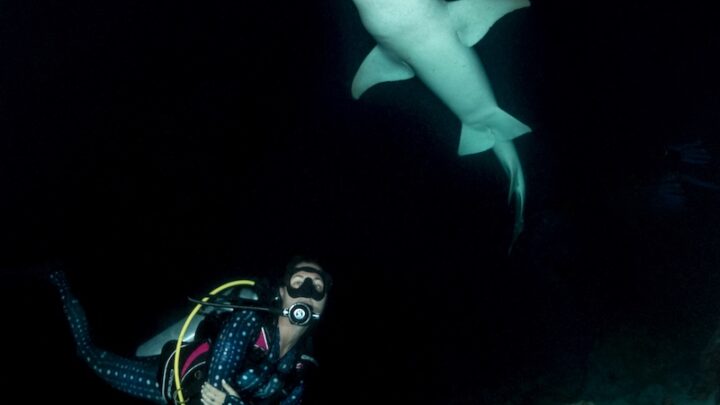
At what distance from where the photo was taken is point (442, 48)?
11.8 ft

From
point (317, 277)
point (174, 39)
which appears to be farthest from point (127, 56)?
point (317, 277)

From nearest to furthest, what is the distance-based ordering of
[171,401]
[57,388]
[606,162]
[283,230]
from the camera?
1. [171,401]
2. [57,388]
3. [606,162]
4. [283,230]

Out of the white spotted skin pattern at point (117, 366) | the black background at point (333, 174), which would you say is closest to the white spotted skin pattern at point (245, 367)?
the white spotted skin pattern at point (117, 366)

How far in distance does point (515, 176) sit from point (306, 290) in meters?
3.42

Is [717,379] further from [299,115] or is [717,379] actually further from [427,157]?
[299,115]

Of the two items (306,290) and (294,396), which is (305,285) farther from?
(294,396)

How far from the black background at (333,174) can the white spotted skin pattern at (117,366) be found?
231 cm

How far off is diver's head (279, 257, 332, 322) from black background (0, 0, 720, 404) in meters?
→ 4.07

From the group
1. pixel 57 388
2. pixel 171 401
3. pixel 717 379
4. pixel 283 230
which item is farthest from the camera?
pixel 283 230

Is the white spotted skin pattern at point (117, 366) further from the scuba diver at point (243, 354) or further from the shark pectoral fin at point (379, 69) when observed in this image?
the shark pectoral fin at point (379, 69)

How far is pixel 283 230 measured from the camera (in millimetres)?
7289

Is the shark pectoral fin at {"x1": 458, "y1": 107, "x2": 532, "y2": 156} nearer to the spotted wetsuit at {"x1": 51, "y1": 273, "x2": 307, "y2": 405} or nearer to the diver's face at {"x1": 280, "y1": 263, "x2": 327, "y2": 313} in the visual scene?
the diver's face at {"x1": 280, "y1": 263, "x2": 327, "y2": 313}

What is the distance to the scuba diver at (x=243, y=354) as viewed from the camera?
6.22 feet

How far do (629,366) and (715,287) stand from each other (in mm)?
2145
